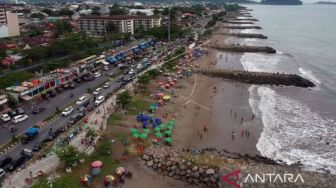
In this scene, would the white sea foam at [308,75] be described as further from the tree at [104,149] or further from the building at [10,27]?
the building at [10,27]

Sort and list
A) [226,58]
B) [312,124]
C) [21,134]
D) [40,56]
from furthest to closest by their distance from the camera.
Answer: [226,58], [40,56], [312,124], [21,134]

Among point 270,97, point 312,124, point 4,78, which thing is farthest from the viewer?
point 270,97

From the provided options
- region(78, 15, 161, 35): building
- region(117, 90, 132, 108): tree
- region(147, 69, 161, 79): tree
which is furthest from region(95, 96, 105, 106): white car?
region(78, 15, 161, 35): building

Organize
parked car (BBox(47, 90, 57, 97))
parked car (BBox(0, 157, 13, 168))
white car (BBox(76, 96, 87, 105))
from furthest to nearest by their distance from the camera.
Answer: parked car (BBox(47, 90, 57, 97))
white car (BBox(76, 96, 87, 105))
parked car (BBox(0, 157, 13, 168))

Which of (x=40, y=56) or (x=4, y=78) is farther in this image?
(x=40, y=56)

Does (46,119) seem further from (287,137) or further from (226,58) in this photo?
(226,58)

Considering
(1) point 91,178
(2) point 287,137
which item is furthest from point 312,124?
(1) point 91,178

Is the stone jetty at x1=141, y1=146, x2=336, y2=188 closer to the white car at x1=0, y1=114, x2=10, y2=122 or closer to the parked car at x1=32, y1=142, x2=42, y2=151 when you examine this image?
the parked car at x1=32, y1=142, x2=42, y2=151

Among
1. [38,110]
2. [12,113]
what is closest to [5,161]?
[12,113]
